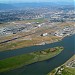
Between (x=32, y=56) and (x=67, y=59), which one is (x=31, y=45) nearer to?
(x=32, y=56)

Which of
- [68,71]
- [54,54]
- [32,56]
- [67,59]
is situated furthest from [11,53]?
[68,71]

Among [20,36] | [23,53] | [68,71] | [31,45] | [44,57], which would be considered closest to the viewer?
[68,71]

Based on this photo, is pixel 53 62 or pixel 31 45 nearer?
pixel 53 62

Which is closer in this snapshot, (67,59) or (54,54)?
(67,59)

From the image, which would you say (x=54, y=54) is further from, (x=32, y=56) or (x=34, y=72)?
(x=34, y=72)

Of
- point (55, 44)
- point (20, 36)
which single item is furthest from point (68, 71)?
point (20, 36)

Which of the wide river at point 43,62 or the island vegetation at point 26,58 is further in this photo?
the island vegetation at point 26,58

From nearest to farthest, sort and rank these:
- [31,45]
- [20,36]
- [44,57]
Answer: [44,57] → [31,45] → [20,36]

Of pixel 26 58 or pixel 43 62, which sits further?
pixel 26 58

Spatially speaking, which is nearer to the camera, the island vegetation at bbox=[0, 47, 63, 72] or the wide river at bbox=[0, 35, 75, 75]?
the wide river at bbox=[0, 35, 75, 75]
